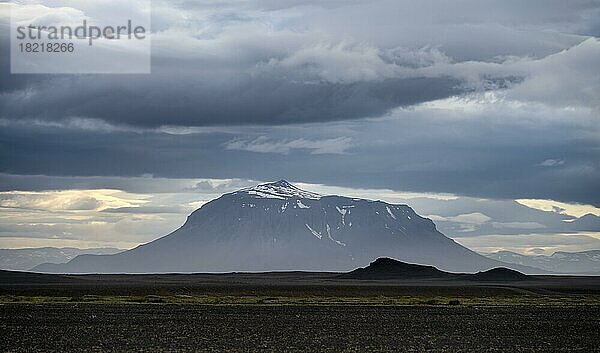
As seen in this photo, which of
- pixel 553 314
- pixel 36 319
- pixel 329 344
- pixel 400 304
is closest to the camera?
pixel 329 344

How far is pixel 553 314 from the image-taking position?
7431cm

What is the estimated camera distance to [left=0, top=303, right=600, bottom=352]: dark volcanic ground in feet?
147

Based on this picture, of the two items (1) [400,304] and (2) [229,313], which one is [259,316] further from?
(1) [400,304]

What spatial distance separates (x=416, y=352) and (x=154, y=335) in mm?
15578

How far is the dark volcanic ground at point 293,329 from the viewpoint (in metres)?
44.8

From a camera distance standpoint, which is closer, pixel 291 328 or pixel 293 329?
pixel 293 329

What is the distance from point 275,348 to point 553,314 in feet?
124

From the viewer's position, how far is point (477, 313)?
74.6 m

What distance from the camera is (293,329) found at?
55.5 metres

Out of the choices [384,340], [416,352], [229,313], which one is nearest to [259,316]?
[229,313]

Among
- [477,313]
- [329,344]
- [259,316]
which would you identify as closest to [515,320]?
[477,313]

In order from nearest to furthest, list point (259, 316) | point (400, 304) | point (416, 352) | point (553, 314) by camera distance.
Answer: point (416, 352)
point (259, 316)
point (553, 314)
point (400, 304)

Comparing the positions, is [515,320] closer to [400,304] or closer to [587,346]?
[587,346]

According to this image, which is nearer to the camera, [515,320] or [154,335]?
[154,335]
